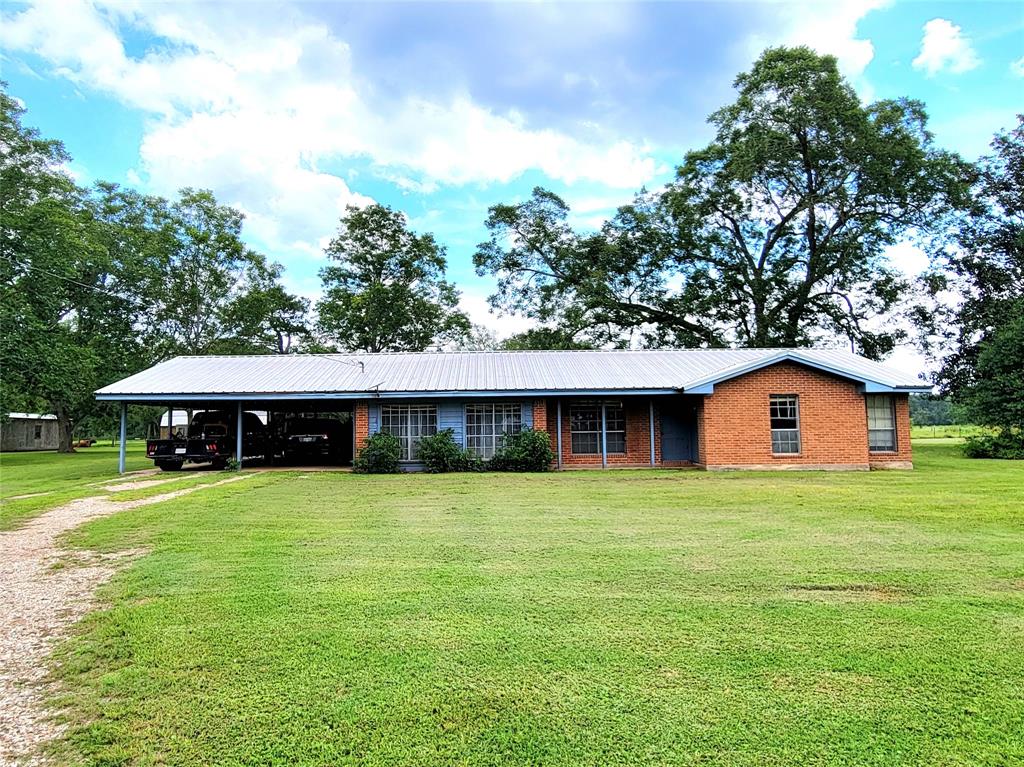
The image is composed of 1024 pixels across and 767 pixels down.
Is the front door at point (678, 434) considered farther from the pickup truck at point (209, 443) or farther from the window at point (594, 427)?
the pickup truck at point (209, 443)

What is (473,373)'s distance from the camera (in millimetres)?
19438

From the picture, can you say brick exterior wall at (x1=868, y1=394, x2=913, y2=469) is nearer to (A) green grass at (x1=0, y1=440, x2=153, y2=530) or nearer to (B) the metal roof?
(B) the metal roof

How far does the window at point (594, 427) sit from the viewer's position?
1877cm

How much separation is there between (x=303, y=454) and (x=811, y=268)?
84.6ft

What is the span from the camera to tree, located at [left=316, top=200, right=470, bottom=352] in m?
38.0

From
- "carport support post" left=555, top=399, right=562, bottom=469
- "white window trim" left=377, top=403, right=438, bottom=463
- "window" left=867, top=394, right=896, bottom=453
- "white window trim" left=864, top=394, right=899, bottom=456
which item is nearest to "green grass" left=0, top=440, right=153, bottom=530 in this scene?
"white window trim" left=377, top=403, right=438, bottom=463

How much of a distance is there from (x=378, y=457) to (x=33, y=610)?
12666mm

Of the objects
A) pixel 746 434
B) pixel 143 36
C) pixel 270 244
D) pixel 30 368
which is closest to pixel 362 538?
pixel 746 434

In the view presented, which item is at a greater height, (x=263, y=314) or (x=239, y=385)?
(x=263, y=314)

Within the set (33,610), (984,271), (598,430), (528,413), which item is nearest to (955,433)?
(984,271)

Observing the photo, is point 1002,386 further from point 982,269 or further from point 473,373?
point 473,373

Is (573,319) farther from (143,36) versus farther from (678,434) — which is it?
(143,36)

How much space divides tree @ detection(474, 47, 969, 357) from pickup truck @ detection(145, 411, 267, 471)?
17436mm

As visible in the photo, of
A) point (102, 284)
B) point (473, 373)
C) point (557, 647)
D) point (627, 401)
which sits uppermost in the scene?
point (102, 284)
